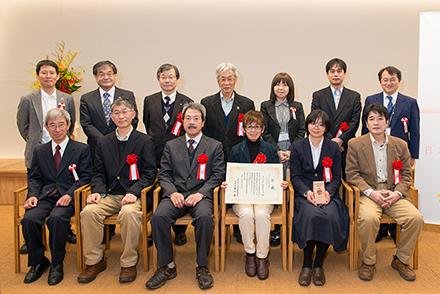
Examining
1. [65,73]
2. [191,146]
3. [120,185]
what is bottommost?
[120,185]

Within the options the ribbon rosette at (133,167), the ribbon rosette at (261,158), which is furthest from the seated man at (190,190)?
the ribbon rosette at (261,158)

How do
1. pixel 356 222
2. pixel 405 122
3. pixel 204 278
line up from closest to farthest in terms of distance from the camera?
pixel 204 278 → pixel 356 222 → pixel 405 122

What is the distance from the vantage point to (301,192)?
2.82 m

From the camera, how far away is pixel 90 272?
266 cm

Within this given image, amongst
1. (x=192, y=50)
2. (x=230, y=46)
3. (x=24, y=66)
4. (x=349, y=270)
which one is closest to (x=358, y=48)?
(x=230, y=46)

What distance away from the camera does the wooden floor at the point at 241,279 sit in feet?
8.17

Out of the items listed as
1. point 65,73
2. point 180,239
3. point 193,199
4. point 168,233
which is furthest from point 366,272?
point 65,73

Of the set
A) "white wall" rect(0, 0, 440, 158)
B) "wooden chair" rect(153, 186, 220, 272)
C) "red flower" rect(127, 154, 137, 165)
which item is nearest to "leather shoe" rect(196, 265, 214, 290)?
"wooden chair" rect(153, 186, 220, 272)

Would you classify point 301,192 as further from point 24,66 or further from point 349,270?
point 24,66

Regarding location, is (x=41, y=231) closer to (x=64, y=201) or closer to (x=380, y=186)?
(x=64, y=201)

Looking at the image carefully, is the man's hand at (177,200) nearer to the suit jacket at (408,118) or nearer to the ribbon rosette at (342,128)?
the ribbon rosette at (342,128)

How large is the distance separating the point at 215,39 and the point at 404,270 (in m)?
4.06

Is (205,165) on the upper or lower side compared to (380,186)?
upper

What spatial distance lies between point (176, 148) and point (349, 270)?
1.86 m
